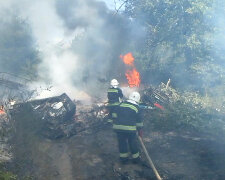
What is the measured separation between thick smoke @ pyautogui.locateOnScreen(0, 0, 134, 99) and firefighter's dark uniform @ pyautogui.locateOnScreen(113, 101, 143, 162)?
6.08 metres

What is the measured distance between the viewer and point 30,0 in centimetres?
1744

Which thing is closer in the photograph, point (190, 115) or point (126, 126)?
point (126, 126)

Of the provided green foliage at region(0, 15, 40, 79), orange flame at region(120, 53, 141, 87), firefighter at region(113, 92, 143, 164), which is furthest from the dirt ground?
green foliage at region(0, 15, 40, 79)

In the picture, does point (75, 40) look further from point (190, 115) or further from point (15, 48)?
point (190, 115)

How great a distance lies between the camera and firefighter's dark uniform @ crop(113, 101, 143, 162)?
6.61m

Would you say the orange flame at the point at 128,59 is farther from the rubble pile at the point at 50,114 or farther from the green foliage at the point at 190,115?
the rubble pile at the point at 50,114

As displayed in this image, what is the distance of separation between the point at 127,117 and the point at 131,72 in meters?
8.24

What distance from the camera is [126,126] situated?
6594mm

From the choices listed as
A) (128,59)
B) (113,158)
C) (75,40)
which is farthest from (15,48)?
(113,158)

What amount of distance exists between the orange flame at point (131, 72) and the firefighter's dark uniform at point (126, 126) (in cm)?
637

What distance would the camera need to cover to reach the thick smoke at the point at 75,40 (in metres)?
14.2

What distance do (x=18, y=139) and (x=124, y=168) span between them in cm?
304

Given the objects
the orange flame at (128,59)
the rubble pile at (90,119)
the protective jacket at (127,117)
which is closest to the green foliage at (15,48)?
the orange flame at (128,59)

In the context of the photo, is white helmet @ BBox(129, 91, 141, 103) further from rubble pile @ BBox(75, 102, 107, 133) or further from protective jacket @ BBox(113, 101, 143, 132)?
rubble pile @ BBox(75, 102, 107, 133)
